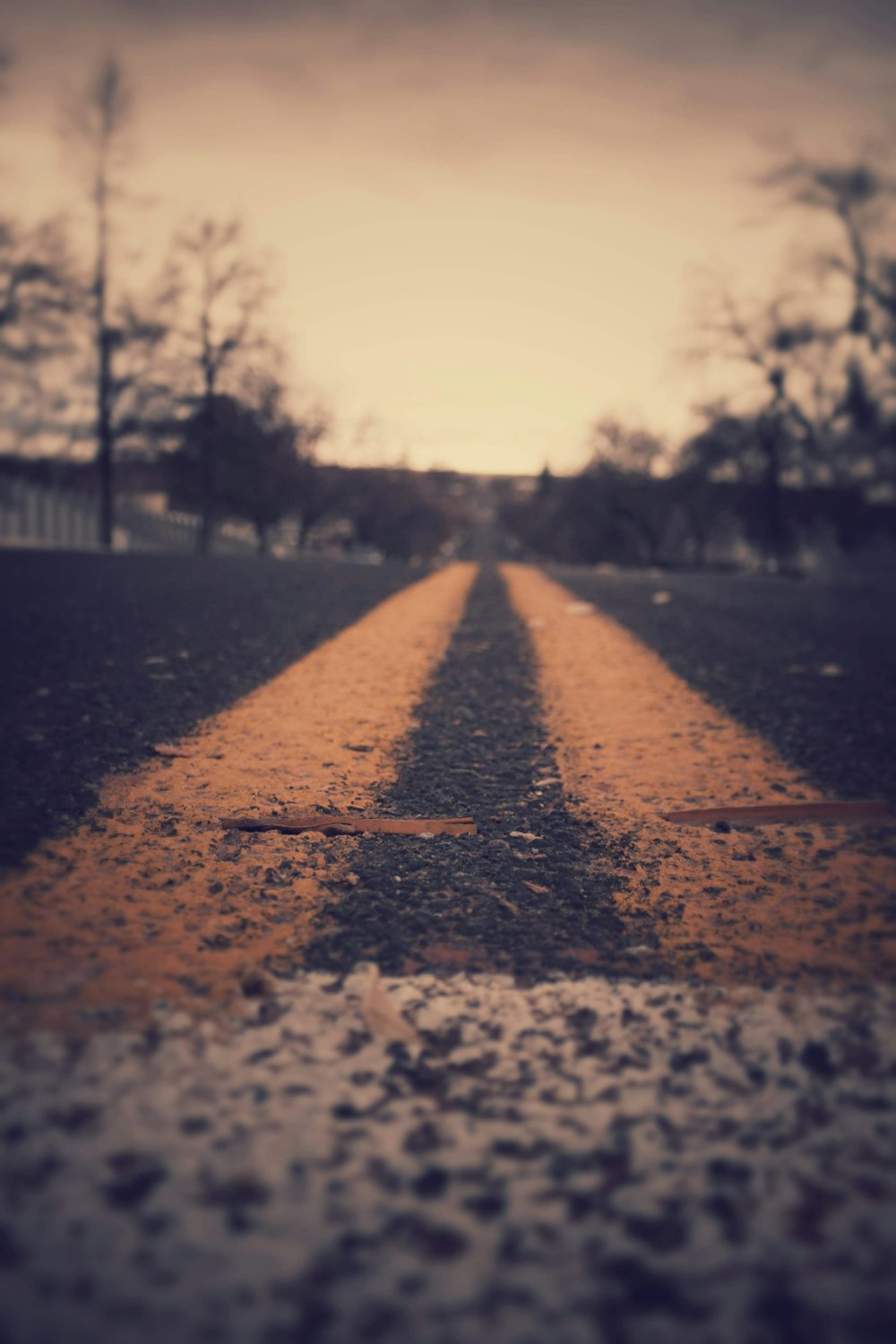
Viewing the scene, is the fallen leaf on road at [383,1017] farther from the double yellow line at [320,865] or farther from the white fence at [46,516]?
the white fence at [46,516]

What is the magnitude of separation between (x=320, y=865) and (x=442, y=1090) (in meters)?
0.98

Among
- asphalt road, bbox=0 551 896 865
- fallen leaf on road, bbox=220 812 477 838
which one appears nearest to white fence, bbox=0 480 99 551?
asphalt road, bbox=0 551 896 865

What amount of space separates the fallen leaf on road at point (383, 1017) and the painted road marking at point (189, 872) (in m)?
0.26

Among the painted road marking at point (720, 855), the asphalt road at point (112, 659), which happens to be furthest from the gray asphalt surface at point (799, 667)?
the asphalt road at point (112, 659)

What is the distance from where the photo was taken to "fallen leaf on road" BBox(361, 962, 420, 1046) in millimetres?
1458

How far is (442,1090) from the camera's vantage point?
1.32 meters

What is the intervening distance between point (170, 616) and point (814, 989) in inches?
253

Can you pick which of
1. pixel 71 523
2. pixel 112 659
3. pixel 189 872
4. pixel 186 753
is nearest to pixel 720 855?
pixel 189 872

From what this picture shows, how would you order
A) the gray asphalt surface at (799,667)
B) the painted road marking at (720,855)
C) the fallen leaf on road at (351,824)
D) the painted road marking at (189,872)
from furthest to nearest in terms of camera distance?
1. the gray asphalt surface at (799,667)
2. the fallen leaf on road at (351,824)
3. the painted road marking at (720,855)
4. the painted road marking at (189,872)

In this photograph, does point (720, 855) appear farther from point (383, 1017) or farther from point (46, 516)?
point (46, 516)

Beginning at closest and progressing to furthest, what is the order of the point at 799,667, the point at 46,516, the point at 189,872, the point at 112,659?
the point at 189,872, the point at 112,659, the point at 799,667, the point at 46,516

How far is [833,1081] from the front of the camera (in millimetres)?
1313

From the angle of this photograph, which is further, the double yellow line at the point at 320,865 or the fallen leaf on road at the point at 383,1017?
the double yellow line at the point at 320,865

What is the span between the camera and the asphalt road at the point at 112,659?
290 cm
